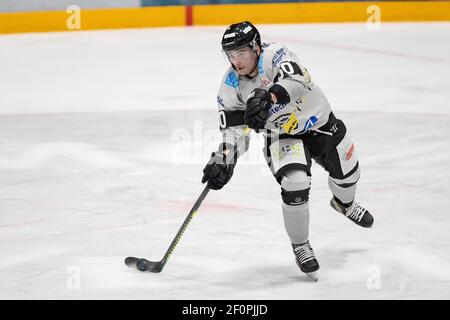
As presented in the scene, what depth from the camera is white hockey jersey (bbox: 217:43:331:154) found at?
3.79 meters

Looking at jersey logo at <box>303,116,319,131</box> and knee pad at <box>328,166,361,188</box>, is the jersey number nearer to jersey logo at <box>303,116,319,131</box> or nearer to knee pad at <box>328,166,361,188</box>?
jersey logo at <box>303,116,319,131</box>

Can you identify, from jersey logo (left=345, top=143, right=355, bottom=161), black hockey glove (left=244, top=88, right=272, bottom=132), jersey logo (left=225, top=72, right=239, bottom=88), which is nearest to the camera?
black hockey glove (left=244, top=88, right=272, bottom=132)

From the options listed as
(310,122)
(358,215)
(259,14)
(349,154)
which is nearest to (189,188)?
(358,215)

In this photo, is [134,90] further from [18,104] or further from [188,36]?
[188,36]

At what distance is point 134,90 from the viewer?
8.68 metres

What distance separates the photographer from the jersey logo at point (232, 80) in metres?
3.93

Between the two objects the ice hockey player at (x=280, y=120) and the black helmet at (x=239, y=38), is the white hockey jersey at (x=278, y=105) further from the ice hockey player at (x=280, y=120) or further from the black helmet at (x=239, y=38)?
the black helmet at (x=239, y=38)

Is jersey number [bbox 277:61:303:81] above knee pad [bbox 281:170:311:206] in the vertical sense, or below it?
above

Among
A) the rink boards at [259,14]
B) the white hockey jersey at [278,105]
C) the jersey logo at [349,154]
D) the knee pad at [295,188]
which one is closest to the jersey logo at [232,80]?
the white hockey jersey at [278,105]

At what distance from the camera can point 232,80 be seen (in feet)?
12.9

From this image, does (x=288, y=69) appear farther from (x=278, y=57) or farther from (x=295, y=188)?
(x=295, y=188)

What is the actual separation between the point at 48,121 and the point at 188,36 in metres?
5.17

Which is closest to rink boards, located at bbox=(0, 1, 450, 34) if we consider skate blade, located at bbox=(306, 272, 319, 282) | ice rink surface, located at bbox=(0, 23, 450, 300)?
ice rink surface, located at bbox=(0, 23, 450, 300)

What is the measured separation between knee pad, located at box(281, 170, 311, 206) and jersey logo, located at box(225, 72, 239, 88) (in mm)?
461
